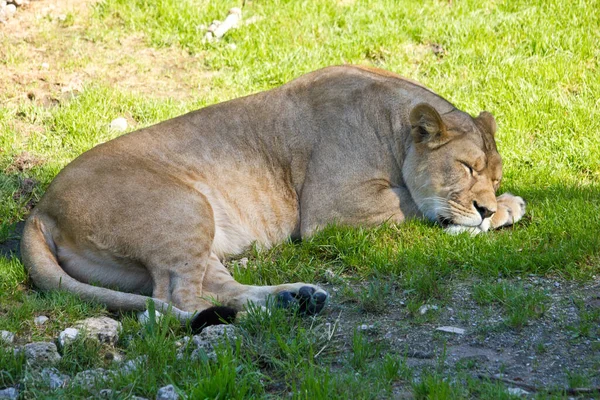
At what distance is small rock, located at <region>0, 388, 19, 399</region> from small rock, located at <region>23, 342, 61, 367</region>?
25 cm

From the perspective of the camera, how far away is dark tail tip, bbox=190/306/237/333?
4.46 meters

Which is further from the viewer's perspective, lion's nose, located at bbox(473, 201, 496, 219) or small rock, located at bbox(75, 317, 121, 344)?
lion's nose, located at bbox(473, 201, 496, 219)

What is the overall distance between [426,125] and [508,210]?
0.79 metres

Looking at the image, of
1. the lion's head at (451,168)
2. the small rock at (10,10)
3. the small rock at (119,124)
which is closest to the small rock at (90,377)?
the lion's head at (451,168)

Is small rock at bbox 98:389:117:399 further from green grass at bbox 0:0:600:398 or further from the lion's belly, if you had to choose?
the lion's belly

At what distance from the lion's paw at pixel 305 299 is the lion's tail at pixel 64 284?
0.31 meters

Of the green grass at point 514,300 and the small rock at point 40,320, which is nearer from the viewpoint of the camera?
the green grass at point 514,300

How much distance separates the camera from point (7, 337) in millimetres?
4355

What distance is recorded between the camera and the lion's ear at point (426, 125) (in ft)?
18.4

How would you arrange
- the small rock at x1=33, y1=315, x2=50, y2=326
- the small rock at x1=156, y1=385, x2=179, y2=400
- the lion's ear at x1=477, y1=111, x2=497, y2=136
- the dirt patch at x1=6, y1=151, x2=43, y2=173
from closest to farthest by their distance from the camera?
1. the small rock at x1=156, y1=385, x2=179, y2=400
2. the small rock at x1=33, y1=315, x2=50, y2=326
3. the lion's ear at x1=477, y1=111, x2=497, y2=136
4. the dirt patch at x1=6, y1=151, x2=43, y2=173

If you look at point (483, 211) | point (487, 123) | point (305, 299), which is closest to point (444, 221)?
point (483, 211)

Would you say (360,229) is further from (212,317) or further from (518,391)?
(518,391)

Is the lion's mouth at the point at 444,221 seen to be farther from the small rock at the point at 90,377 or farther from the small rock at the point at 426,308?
the small rock at the point at 90,377

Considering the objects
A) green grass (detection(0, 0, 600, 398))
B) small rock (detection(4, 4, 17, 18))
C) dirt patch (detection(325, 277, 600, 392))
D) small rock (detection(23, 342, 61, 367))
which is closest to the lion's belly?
green grass (detection(0, 0, 600, 398))
